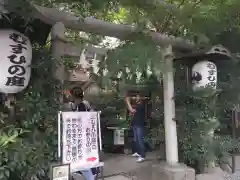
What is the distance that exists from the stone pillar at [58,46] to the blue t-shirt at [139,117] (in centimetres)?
279

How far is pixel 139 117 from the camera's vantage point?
7.43m

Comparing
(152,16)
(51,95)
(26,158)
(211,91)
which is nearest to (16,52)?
(51,95)

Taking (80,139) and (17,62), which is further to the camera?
(80,139)

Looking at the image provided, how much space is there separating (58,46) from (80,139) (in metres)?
1.71

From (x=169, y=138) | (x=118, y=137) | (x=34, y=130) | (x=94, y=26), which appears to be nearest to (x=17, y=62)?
(x=34, y=130)

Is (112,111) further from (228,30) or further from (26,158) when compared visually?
(26,158)

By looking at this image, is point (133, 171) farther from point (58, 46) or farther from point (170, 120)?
point (58, 46)

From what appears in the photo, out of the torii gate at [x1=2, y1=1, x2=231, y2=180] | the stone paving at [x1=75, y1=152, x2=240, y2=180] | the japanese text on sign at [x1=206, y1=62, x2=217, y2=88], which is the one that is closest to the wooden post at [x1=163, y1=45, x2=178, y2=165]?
the torii gate at [x1=2, y1=1, x2=231, y2=180]

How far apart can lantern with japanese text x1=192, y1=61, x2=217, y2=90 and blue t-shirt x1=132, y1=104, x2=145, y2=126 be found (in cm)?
148

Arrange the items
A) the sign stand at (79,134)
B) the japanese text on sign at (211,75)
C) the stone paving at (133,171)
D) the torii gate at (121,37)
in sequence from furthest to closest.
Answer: the japanese text on sign at (211,75) < the stone paving at (133,171) < the torii gate at (121,37) < the sign stand at (79,134)

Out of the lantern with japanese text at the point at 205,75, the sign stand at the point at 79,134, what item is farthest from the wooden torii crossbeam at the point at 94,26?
the sign stand at the point at 79,134

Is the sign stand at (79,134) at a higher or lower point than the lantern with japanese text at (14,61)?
lower

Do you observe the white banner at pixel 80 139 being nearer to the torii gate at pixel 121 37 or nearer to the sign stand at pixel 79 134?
the sign stand at pixel 79 134

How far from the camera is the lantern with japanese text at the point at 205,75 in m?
6.74
